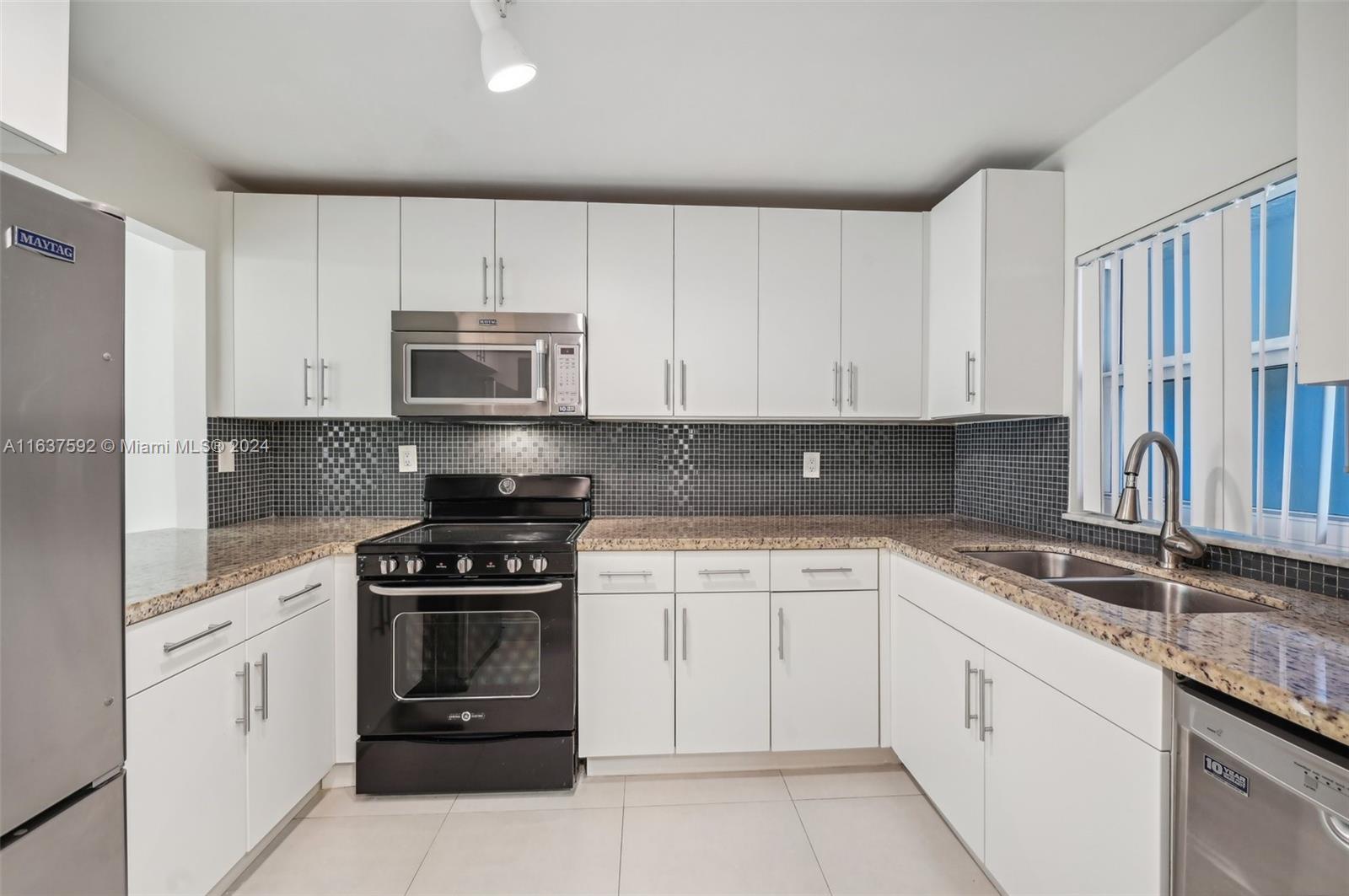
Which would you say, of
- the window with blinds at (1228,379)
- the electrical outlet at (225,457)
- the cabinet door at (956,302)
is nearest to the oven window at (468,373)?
the electrical outlet at (225,457)

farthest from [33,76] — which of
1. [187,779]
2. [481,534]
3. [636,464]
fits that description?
[636,464]

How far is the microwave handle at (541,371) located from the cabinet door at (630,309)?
0.64 feet

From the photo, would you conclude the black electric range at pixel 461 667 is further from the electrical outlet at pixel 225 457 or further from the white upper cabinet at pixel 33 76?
the white upper cabinet at pixel 33 76

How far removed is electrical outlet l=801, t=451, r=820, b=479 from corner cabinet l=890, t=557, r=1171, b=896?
2.72 ft

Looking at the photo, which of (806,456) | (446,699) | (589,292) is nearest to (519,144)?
(589,292)

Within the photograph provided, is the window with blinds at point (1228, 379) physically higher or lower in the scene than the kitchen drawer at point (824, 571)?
higher

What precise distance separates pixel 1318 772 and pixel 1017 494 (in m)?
1.70

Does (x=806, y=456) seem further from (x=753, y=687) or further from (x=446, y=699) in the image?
(x=446, y=699)

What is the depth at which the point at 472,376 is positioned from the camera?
90.7 inches

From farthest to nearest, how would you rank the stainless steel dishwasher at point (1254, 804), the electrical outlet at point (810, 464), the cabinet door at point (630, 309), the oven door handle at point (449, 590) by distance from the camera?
1. the electrical outlet at point (810, 464)
2. the cabinet door at point (630, 309)
3. the oven door handle at point (449, 590)
4. the stainless steel dishwasher at point (1254, 804)

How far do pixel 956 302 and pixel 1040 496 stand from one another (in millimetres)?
822

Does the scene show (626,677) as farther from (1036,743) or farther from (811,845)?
(1036,743)

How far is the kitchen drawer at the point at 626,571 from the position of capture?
2.12 metres

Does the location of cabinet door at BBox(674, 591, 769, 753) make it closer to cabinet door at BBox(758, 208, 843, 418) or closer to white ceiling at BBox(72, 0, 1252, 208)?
cabinet door at BBox(758, 208, 843, 418)
